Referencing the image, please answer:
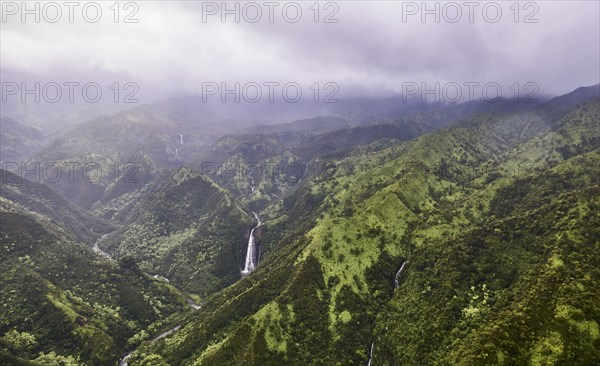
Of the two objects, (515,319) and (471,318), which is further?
(471,318)

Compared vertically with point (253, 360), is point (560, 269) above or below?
above

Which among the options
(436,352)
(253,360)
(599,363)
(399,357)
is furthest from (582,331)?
(253,360)

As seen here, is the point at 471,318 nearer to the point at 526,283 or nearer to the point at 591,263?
the point at 526,283

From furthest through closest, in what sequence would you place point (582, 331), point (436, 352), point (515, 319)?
point (436, 352), point (515, 319), point (582, 331)

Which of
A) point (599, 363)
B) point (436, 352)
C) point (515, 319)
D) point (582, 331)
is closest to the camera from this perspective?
point (599, 363)

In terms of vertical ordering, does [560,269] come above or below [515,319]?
above

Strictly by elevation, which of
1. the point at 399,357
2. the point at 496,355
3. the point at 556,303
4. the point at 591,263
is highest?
the point at 591,263

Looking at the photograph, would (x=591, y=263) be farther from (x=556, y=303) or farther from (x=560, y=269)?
(x=556, y=303)

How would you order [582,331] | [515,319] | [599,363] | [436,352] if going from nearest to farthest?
[599,363]
[582,331]
[515,319]
[436,352]

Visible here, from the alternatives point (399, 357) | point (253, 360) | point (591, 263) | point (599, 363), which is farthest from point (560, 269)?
point (253, 360)
